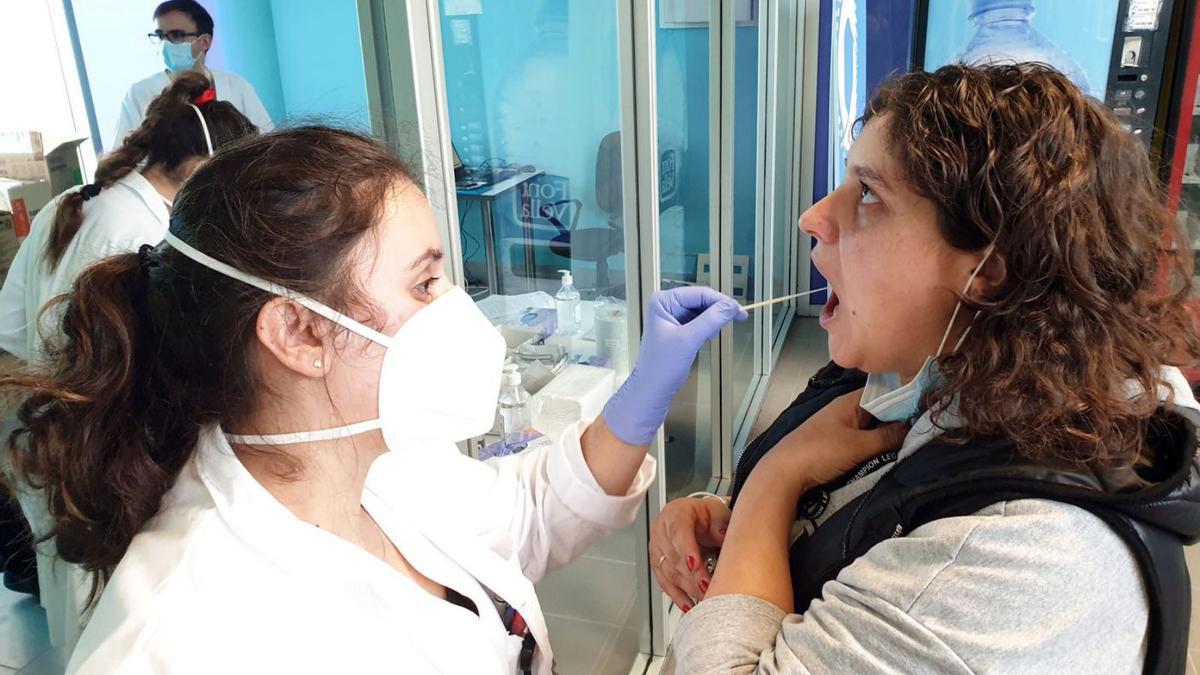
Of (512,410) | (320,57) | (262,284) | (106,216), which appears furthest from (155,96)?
(512,410)

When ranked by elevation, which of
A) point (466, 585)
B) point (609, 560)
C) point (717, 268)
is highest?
point (466, 585)

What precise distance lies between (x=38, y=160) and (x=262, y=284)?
344 millimetres

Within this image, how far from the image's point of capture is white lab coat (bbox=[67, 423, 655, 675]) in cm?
73

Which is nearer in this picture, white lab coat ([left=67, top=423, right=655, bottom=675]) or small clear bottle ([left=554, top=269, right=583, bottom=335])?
white lab coat ([left=67, top=423, right=655, bottom=675])

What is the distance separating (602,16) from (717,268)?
1.17m

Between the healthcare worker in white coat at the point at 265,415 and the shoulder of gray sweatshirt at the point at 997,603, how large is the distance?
17.8 inches

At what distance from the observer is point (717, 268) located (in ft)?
9.78

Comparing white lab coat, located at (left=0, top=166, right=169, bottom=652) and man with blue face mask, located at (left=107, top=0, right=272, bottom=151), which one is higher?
man with blue face mask, located at (left=107, top=0, right=272, bottom=151)

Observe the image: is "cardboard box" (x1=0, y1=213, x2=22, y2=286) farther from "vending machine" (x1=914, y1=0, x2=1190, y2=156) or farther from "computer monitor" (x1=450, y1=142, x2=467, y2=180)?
"vending machine" (x1=914, y1=0, x2=1190, y2=156)

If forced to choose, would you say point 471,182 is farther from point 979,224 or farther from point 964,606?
point 964,606

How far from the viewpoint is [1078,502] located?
675mm

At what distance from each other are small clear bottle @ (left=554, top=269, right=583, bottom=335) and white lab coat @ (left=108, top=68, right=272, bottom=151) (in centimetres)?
116

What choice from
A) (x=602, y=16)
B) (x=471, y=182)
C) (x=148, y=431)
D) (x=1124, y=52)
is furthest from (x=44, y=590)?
(x=1124, y=52)

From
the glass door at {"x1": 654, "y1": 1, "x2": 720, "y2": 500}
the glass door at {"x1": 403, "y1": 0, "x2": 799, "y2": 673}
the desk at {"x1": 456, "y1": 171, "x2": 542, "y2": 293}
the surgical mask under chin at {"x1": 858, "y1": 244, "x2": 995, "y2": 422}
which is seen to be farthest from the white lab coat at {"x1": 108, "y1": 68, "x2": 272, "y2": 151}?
the glass door at {"x1": 654, "y1": 1, "x2": 720, "y2": 500}
